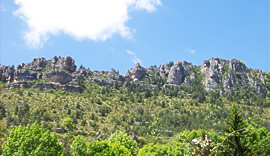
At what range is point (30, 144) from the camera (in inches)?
1192

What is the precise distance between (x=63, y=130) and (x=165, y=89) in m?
112

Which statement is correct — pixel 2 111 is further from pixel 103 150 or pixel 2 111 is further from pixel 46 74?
pixel 103 150

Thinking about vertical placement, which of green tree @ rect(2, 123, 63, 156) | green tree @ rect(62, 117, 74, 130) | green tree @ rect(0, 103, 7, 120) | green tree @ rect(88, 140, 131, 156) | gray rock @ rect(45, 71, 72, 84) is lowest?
green tree @ rect(88, 140, 131, 156)

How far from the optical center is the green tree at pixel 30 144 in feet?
96.2

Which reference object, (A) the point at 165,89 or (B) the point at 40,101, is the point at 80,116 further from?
(A) the point at 165,89

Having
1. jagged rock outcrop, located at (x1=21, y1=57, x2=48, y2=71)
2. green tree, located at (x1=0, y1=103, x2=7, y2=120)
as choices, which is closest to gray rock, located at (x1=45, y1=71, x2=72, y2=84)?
jagged rock outcrop, located at (x1=21, y1=57, x2=48, y2=71)

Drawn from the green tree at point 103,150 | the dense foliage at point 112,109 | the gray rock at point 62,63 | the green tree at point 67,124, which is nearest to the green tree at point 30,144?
the green tree at point 103,150

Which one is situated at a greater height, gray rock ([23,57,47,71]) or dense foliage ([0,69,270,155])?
gray rock ([23,57,47,71])

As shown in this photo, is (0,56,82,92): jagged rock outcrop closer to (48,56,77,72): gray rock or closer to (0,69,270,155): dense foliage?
(48,56,77,72): gray rock

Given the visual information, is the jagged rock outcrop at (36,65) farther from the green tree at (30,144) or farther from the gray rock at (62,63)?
the green tree at (30,144)

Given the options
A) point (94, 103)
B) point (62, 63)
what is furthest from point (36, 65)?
point (94, 103)

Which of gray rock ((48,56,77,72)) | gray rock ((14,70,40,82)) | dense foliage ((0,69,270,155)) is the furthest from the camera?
gray rock ((48,56,77,72))

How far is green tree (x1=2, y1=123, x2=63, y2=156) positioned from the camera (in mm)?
29312

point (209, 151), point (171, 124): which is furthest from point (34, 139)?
point (171, 124)
